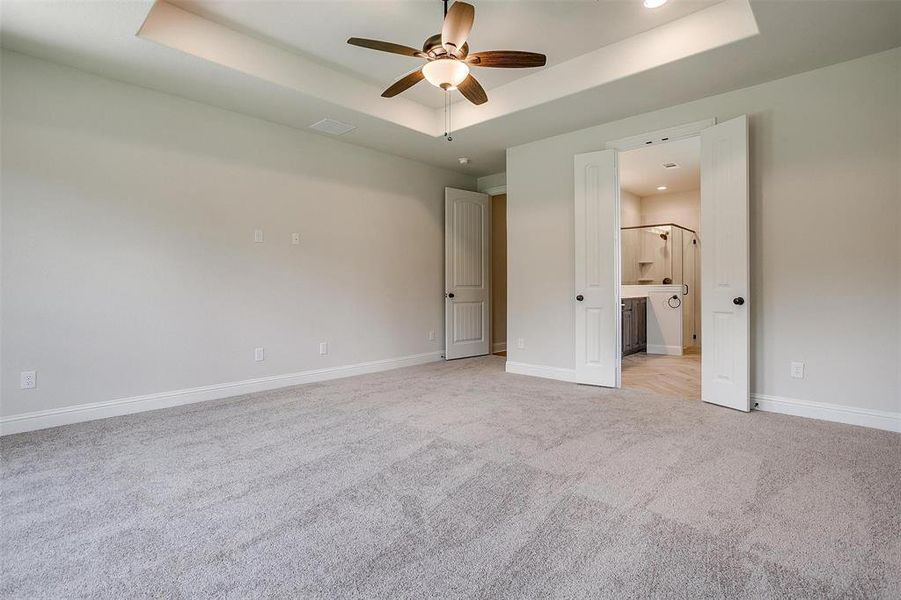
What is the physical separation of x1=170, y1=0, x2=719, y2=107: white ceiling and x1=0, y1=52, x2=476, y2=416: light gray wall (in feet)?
3.81

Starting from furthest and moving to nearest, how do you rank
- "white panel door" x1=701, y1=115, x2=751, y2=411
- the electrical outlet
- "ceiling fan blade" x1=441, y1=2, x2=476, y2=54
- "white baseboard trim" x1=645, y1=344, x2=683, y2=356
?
"white baseboard trim" x1=645, y1=344, x2=683, y2=356
"white panel door" x1=701, y1=115, x2=751, y2=411
the electrical outlet
"ceiling fan blade" x1=441, y1=2, x2=476, y2=54

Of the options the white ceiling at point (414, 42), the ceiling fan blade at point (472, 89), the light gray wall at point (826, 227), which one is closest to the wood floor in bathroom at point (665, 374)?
the light gray wall at point (826, 227)

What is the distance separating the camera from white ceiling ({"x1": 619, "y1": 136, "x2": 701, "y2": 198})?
17.9 ft

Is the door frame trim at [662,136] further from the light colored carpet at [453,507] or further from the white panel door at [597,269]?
the light colored carpet at [453,507]

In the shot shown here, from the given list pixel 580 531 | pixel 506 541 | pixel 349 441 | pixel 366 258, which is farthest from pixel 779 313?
pixel 366 258

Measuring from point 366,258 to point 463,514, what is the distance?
3.73m

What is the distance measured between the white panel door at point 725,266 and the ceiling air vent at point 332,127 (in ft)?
11.1

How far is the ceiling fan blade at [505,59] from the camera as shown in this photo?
2668 millimetres

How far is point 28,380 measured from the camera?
3068 mm

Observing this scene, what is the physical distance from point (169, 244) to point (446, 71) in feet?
9.07

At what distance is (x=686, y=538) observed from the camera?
5.64 feet

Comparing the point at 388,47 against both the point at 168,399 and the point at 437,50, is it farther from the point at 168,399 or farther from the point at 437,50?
the point at 168,399

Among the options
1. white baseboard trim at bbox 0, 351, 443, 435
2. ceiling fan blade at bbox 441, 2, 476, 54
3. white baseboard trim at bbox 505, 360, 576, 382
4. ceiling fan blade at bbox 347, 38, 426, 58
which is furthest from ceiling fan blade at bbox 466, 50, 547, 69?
white baseboard trim at bbox 0, 351, 443, 435

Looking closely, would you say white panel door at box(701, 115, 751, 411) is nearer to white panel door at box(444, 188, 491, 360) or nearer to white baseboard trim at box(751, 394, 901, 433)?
white baseboard trim at box(751, 394, 901, 433)
